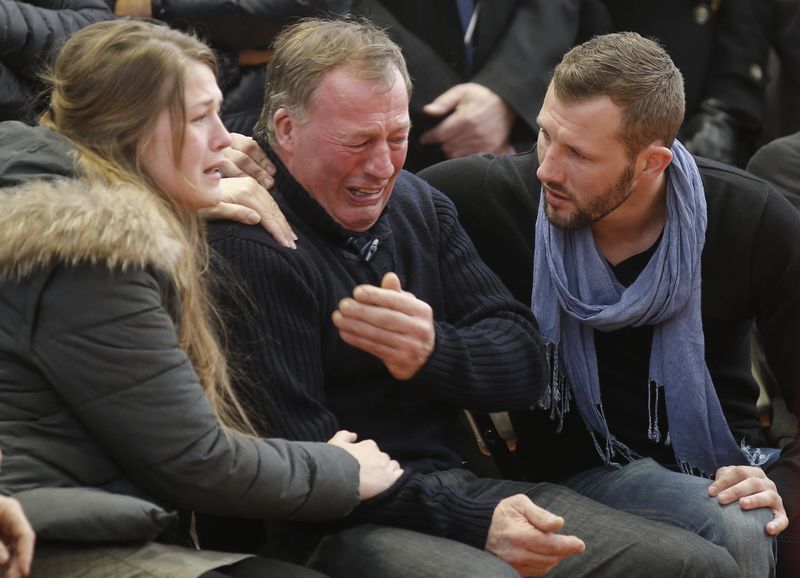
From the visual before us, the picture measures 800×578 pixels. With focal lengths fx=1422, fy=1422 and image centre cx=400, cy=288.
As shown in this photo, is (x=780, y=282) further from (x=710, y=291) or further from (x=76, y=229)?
(x=76, y=229)

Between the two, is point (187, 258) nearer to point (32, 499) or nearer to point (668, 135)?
point (32, 499)

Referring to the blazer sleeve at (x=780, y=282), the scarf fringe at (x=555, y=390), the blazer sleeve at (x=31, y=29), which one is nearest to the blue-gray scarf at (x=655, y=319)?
the scarf fringe at (x=555, y=390)

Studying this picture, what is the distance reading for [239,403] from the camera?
9.39 ft

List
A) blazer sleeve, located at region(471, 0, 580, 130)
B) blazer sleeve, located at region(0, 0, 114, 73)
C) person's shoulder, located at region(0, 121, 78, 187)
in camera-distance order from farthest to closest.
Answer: blazer sleeve, located at region(471, 0, 580, 130)
blazer sleeve, located at region(0, 0, 114, 73)
person's shoulder, located at region(0, 121, 78, 187)

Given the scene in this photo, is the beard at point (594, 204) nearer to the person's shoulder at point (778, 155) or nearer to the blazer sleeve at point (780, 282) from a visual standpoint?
the blazer sleeve at point (780, 282)

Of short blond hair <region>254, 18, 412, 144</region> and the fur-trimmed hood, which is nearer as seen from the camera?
the fur-trimmed hood

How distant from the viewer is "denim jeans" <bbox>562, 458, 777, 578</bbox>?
322 cm

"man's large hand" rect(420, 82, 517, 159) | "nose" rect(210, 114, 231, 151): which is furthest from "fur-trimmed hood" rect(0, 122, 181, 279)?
"man's large hand" rect(420, 82, 517, 159)

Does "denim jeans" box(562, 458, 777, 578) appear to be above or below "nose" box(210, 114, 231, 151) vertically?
below

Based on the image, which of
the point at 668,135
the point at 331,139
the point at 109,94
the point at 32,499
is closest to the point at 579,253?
the point at 668,135

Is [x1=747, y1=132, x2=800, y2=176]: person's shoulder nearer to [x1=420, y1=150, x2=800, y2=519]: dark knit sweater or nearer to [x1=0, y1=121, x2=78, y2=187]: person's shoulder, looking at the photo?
[x1=420, y1=150, x2=800, y2=519]: dark knit sweater

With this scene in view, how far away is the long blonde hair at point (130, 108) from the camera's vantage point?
2.65m

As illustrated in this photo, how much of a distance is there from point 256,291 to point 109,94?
0.52 meters

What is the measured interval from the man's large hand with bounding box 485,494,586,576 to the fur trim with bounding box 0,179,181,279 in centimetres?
91
